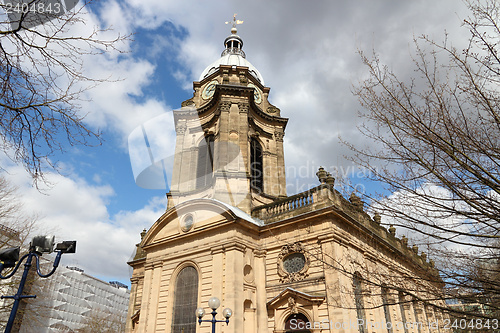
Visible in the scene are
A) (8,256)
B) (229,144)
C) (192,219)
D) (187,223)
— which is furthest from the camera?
(229,144)

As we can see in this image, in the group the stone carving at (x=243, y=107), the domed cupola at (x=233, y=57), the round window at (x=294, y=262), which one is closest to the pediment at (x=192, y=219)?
the round window at (x=294, y=262)

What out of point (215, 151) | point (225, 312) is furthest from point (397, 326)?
point (215, 151)

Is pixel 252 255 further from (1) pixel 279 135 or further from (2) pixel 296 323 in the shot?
(1) pixel 279 135

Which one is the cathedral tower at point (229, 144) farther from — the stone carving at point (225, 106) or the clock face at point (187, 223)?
the clock face at point (187, 223)

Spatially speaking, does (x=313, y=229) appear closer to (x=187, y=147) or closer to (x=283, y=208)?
(x=283, y=208)

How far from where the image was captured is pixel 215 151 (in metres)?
26.2

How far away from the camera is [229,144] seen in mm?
25766

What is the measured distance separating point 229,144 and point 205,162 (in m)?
2.90

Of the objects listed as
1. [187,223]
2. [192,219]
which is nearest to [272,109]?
[192,219]

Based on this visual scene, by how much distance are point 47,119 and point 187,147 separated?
2332 centimetres

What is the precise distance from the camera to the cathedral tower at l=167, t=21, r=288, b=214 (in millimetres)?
24422

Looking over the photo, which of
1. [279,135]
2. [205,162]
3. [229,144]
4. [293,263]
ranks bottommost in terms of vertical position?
[293,263]

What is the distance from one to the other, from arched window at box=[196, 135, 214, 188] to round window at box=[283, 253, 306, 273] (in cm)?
928

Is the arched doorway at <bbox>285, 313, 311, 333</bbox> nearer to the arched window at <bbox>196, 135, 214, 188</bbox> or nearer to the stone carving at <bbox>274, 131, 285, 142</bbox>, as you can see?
the arched window at <bbox>196, 135, 214, 188</bbox>
